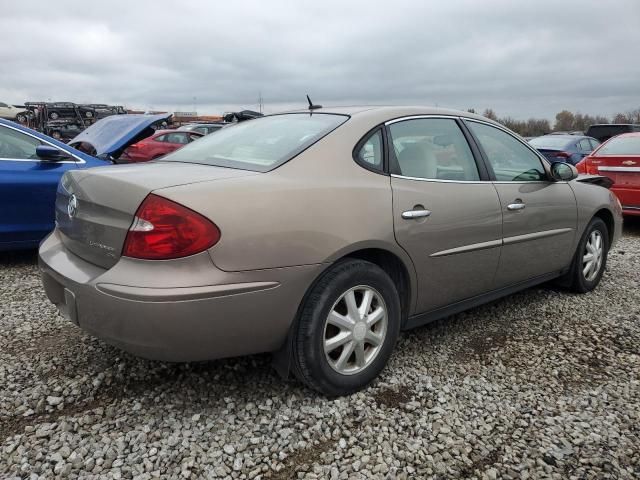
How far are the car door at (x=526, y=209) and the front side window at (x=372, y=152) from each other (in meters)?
0.91

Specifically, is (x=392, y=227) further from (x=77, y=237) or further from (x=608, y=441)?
(x=77, y=237)

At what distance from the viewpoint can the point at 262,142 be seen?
2846 millimetres

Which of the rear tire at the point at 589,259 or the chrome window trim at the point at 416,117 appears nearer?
the chrome window trim at the point at 416,117

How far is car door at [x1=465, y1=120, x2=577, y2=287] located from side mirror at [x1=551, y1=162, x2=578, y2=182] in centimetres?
5

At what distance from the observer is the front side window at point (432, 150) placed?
2.88 metres

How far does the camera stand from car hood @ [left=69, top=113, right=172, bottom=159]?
209 inches

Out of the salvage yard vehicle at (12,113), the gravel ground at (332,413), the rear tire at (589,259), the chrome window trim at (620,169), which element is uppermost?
the salvage yard vehicle at (12,113)

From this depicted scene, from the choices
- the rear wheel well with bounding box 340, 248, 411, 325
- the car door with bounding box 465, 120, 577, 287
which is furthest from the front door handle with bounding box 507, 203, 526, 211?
the rear wheel well with bounding box 340, 248, 411, 325

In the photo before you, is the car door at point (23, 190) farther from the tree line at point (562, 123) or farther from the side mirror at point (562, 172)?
the tree line at point (562, 123)

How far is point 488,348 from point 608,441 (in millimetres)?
988

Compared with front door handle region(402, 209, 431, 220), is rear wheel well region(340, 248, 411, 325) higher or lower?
lower

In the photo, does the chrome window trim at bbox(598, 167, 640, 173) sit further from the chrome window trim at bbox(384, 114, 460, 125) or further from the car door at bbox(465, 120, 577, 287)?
the chrome window trim at bbox(384, 114, 460, 125)

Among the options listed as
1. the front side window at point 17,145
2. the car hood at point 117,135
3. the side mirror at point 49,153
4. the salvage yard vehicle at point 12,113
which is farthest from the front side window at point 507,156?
the salvage yard vehicle at point 12,113

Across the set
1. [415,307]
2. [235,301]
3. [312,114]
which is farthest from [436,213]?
[235,301]
